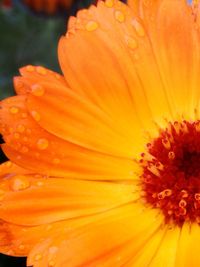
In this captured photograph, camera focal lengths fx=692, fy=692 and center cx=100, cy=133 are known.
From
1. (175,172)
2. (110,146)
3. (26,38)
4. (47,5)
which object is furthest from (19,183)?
(47,5)

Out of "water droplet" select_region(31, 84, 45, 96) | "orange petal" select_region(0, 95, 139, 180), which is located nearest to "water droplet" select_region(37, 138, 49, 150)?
"orange petal" select_region(0, 95, 139, 180)

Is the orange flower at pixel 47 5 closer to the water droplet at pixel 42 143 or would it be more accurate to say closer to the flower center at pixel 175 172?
the flower center at pixel 175 172

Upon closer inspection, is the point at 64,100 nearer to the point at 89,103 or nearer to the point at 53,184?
the point at 89,103

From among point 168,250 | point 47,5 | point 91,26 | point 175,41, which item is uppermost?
point 47,5

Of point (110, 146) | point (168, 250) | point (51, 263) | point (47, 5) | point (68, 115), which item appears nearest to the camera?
point (51, 263)

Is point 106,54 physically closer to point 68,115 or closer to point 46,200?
point 68,115

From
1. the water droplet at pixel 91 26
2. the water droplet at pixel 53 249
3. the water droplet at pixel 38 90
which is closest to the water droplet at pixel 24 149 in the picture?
the water droplet at pixel 38 90
